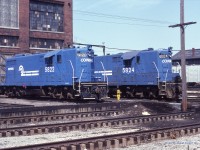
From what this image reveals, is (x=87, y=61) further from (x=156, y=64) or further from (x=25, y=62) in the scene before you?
(x=25, y=62)

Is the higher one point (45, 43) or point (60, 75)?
point (45, 43)

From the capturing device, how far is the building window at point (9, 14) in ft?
139

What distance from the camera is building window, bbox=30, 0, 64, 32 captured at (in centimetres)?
4516

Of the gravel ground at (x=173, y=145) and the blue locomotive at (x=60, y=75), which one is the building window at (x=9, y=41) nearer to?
the blue locomotive at (x=60, y=75)

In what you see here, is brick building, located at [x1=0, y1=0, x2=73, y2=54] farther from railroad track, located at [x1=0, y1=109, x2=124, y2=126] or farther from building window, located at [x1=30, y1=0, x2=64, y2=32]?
railroad track, located at [x1=0, y1=109, x2=124, y2=126]

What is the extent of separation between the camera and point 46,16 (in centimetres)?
4597

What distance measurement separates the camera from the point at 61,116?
1633 centimetres

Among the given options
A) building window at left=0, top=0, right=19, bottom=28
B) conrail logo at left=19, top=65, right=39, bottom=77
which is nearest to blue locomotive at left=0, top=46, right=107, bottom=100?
conrail logo at left=19, top=65, right=39, bottom=77

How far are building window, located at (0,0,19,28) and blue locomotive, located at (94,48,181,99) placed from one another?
1748cm

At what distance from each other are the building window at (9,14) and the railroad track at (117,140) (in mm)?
34733

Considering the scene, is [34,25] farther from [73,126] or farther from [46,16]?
[73,126]

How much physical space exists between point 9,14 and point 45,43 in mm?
6114

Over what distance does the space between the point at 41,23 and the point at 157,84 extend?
2463cm

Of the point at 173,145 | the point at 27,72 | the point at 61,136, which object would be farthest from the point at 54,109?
the point at 27,72
